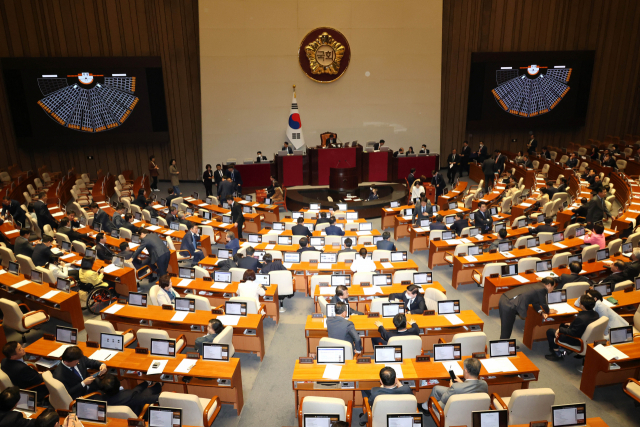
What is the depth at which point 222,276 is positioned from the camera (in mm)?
8492

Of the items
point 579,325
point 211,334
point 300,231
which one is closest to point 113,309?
point 211,334

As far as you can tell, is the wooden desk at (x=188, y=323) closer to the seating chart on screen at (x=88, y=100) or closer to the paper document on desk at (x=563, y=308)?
the paper document on desk at (x=563, y=308)

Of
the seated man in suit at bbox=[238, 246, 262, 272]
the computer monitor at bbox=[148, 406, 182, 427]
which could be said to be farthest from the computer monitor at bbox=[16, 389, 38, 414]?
the seated man in suit at bbox=[238, 246, 262, 272]

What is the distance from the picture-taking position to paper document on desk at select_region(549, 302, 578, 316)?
7031 mm

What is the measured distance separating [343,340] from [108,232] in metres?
8.14

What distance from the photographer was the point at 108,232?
37.8ft

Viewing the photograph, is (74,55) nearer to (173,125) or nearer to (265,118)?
A: (173,125)

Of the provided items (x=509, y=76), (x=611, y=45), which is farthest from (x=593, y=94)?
(x=509, y=76)

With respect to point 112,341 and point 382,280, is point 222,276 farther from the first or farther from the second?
point 382,280

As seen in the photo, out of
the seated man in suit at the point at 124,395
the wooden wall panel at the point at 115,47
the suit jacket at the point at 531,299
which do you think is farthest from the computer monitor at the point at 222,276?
the wooden wall panel at the point at 115,47

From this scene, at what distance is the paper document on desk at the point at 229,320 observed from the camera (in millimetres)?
6855

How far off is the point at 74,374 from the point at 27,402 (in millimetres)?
545

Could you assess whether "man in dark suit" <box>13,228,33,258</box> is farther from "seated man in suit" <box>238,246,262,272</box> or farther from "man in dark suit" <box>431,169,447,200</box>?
"man in dark suit" <box>431,169,447,200</box>

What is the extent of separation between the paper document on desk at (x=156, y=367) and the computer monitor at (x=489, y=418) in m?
3.90
